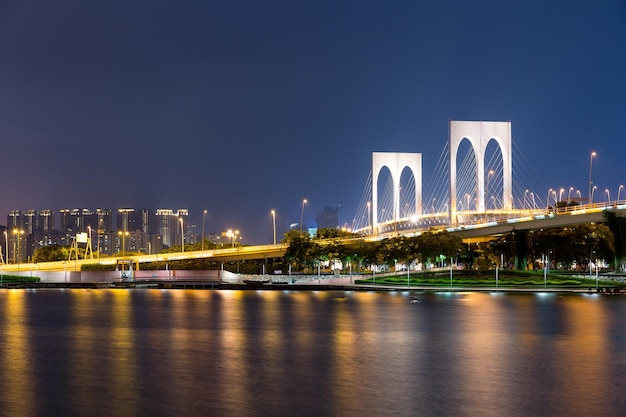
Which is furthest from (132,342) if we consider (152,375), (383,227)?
(383,227)

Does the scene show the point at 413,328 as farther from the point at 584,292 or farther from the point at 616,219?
the point at 616,219

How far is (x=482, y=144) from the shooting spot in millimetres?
92562

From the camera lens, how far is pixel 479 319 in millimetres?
39344

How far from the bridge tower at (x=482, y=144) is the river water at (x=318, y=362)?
144ft

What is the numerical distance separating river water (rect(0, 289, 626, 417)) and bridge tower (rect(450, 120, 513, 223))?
1728 inches

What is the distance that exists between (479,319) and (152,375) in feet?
65.9

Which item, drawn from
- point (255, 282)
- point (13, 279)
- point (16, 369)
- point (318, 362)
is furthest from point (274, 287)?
point (16, 369)

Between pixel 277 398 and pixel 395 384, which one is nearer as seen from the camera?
pixel 277 398

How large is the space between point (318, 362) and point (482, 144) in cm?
6999

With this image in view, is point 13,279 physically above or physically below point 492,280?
below

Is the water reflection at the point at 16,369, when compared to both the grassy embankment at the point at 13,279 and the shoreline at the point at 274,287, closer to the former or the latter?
the shoreline at the point at 274,287

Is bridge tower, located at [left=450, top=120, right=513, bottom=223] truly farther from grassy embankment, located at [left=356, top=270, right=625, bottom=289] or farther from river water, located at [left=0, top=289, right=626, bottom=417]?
river water, located at [left=0, top=289, right=626, bottom=417]

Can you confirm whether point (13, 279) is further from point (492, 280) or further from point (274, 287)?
point (492, 280)

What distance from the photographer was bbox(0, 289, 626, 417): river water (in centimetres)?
1925
